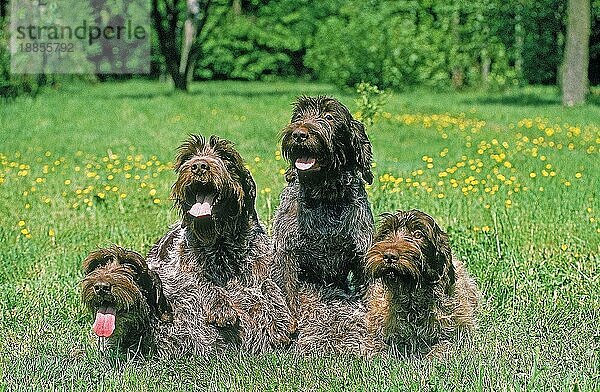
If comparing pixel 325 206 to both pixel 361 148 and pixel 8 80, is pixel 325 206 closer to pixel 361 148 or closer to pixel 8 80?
pixel 361 148

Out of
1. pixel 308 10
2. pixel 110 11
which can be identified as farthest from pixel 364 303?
pixel 308 10

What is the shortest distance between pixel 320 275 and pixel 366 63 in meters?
23.5

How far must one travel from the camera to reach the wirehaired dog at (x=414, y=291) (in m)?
5.04

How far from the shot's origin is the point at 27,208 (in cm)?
922

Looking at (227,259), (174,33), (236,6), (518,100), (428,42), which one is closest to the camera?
(227,259)

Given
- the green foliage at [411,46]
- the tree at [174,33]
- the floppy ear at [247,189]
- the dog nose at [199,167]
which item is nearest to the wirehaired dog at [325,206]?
the floppy ear at [247,189]

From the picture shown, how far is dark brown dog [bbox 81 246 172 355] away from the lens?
195 inches

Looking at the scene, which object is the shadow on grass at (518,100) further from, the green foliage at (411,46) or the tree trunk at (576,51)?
the green foliage at (411,46)

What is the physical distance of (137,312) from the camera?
203 inches

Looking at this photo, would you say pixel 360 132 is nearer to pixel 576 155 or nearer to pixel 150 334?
pixel 150 334

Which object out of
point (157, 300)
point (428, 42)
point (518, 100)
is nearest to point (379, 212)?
point (157, 300)

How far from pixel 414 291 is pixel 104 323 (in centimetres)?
180

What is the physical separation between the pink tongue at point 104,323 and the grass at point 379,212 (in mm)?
252

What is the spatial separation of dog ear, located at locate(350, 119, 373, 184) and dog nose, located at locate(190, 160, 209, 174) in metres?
0.99
